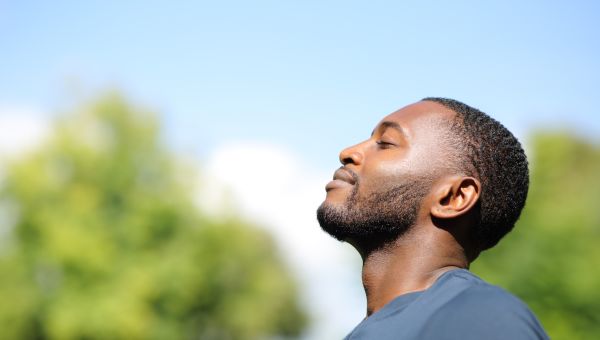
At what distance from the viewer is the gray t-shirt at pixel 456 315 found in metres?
2.47

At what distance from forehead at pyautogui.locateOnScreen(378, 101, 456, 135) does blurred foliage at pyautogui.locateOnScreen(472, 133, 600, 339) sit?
14.4 meters

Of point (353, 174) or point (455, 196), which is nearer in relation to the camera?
point (455, 196)

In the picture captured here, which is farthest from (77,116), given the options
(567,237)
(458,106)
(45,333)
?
(458,106)

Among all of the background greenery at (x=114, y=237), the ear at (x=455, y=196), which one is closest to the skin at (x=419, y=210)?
the ear at (x=455, y=196)

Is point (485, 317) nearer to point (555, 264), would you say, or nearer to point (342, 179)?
point (342, 179)

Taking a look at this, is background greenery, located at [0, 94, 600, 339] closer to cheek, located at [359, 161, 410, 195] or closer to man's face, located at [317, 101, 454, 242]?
man's face, located at [317, 101, 454, 242]

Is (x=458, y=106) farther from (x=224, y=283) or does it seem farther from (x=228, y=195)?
(x=224, y=283)

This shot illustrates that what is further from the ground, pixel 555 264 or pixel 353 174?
pixel 353 174

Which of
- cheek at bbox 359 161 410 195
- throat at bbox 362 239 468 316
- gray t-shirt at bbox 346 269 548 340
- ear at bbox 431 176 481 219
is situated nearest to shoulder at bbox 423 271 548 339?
gray t-shirt at bbox 346 269 548 340

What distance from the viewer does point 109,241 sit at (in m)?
26.2

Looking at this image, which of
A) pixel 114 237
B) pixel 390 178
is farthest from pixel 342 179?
pixel 114 237

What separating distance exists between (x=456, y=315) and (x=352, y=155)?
3.69ft

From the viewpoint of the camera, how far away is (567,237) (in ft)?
57.5

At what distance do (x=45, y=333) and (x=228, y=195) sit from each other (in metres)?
7.56
